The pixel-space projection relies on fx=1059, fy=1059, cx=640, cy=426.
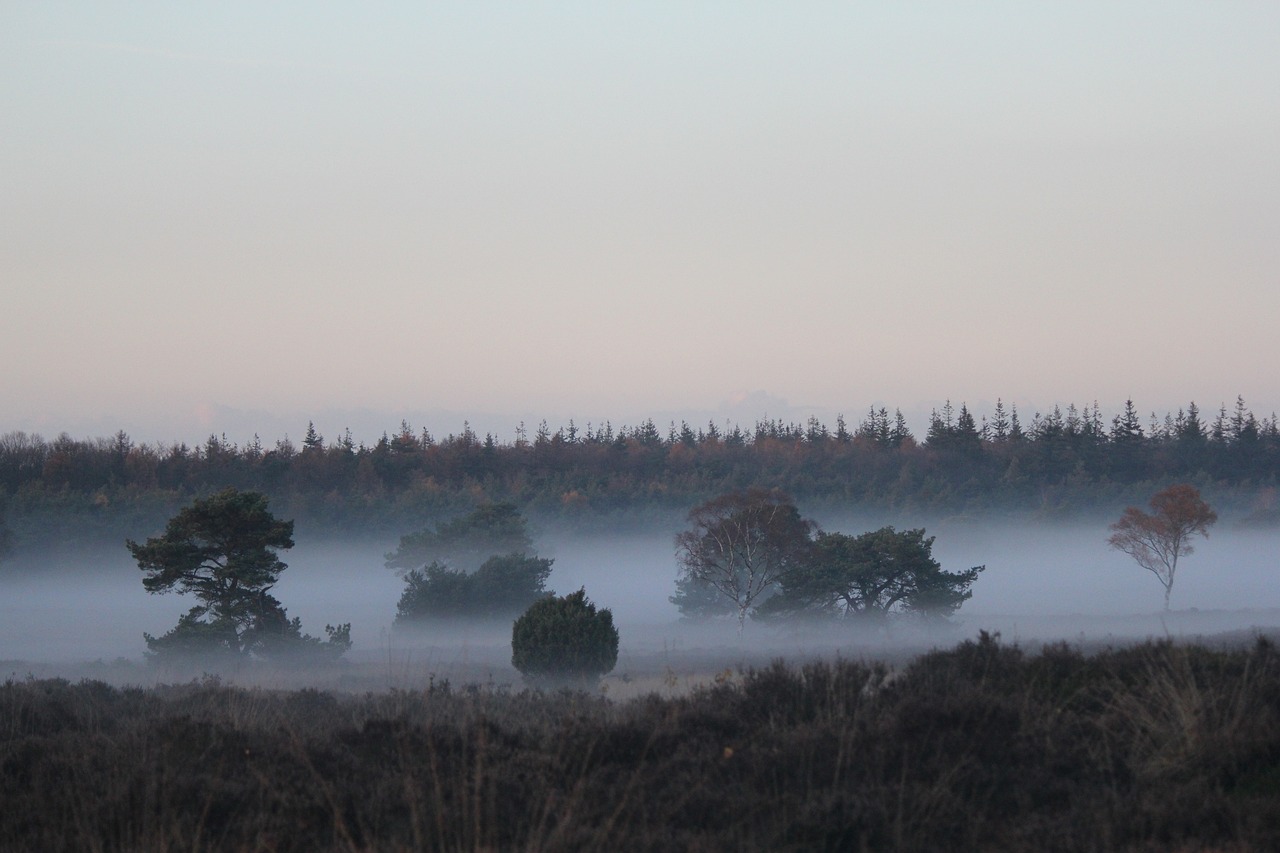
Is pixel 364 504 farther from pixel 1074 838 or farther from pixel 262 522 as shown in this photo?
pixel 1074 838

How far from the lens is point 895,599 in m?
44.2

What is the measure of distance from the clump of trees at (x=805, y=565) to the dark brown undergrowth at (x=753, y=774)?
3617cm

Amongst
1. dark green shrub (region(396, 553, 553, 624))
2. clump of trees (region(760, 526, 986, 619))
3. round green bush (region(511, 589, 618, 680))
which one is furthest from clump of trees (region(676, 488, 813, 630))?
round green bush (region(511, 589, 618, 680))

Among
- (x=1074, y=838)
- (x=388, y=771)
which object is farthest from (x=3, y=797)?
(x=1074, y=838)

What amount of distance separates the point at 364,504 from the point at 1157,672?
99823 millimetres

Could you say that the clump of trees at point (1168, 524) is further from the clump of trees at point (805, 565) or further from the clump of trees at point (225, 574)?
the clump of trees at point (225, 574)

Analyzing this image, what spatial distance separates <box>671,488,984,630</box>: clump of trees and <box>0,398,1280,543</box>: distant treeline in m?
48.7

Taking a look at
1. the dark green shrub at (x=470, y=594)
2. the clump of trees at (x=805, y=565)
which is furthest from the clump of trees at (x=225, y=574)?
the clump of trees at (x=805, y=565)

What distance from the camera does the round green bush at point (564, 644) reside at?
83.2 feet

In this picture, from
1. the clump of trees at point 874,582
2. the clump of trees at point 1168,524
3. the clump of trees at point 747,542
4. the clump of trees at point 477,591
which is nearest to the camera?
the clump of trees at point 874,582

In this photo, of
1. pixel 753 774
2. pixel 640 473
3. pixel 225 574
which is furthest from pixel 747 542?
pixel 640 473

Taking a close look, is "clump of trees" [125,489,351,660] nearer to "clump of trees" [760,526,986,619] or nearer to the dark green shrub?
the dark green shrub

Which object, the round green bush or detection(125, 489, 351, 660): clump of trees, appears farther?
detection(125, 489, 351, 660): clump of trees

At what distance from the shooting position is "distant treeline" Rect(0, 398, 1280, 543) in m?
100
